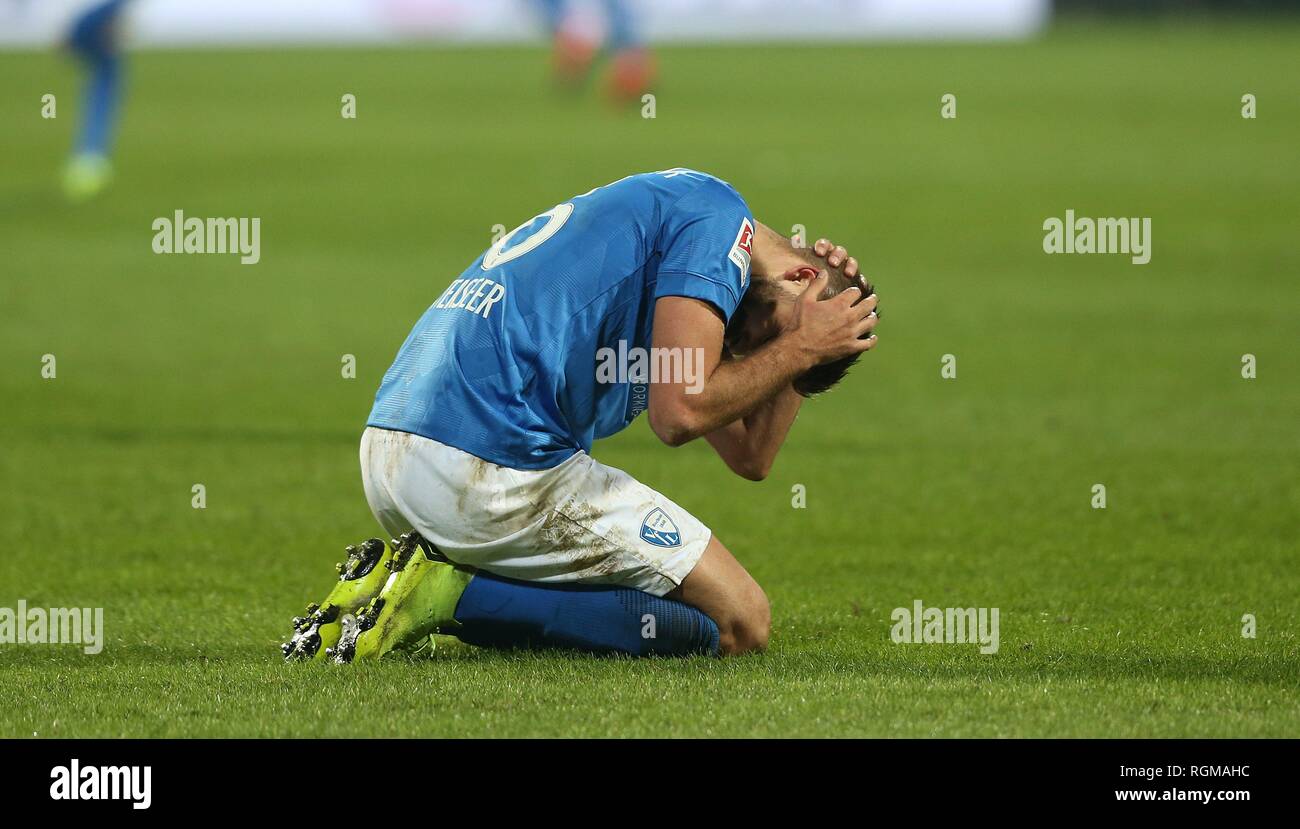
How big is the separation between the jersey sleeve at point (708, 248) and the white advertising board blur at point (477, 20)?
31366 mm

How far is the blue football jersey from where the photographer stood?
560 cm

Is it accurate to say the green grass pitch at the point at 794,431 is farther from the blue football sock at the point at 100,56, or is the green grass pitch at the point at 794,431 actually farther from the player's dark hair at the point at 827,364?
the blue football sock at the point at 100,56

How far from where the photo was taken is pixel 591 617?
5.84 meters

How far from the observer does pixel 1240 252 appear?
18.0 meters

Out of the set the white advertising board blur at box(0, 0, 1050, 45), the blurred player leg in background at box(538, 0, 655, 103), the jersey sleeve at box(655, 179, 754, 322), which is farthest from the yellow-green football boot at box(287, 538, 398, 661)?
the white advertising board blur at box(0, 0, 1050, 45)

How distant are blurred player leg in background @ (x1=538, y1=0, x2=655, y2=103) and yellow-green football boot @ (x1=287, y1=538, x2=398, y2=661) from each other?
25.8m

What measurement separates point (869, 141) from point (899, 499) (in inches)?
712

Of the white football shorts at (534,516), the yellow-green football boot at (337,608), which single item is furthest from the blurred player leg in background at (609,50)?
the white football shorts at (534,516)

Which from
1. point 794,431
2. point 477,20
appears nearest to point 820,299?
point 794,431

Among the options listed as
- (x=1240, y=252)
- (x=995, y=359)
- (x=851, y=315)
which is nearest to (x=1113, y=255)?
(x=1240, y=252)

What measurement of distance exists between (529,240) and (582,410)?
562mm

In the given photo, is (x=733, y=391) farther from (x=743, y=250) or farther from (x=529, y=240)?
(x=529, y=240)
